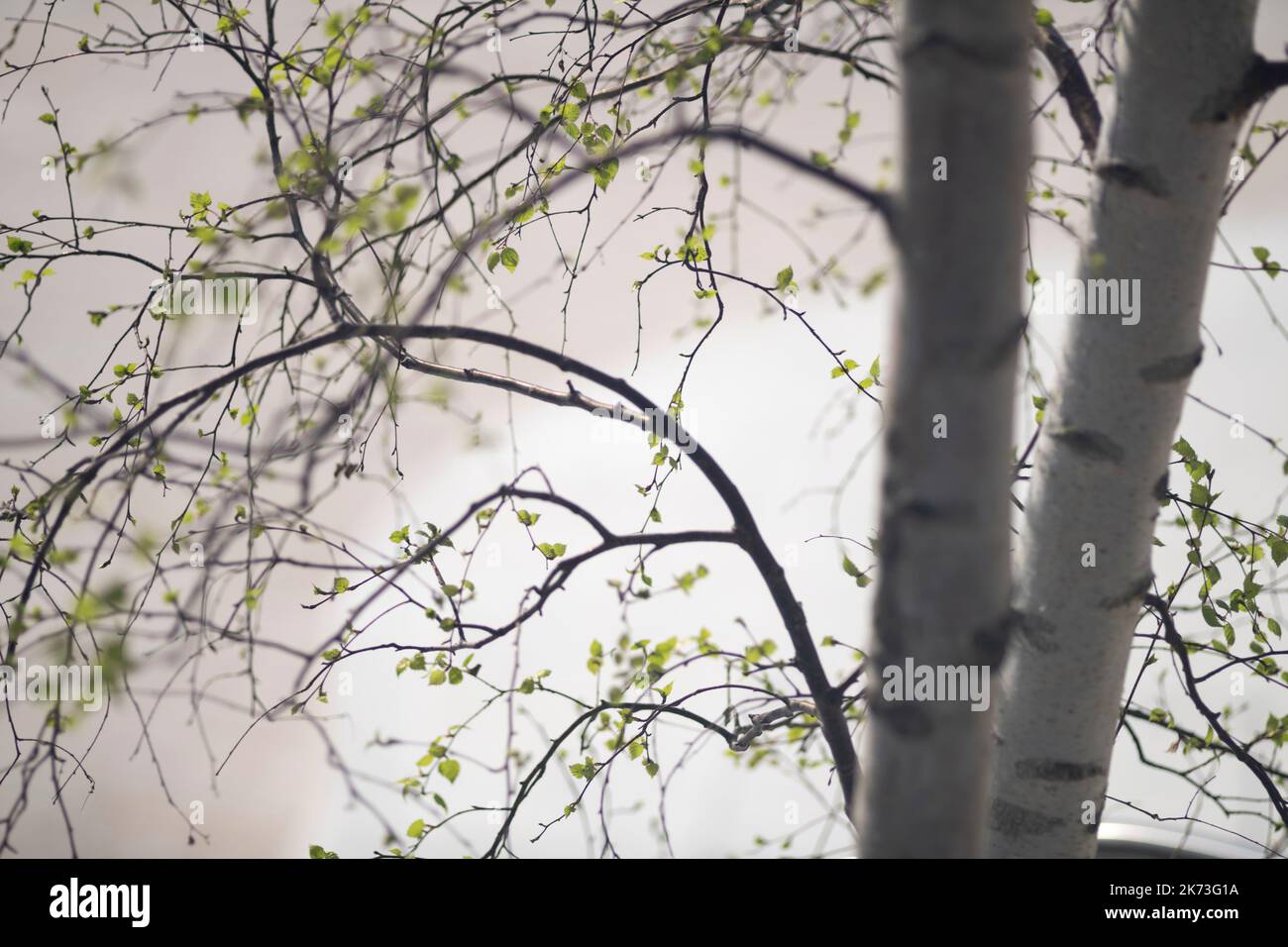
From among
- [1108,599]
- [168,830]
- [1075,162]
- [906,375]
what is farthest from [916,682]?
[168,830]

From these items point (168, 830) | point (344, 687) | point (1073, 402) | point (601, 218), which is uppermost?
point (601, 218)

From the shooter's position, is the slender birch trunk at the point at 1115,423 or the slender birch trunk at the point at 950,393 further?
the slender birch trunk at the point at 1115,423

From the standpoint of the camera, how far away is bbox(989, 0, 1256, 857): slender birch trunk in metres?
0.38

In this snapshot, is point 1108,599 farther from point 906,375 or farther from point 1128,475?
A: point 906,375

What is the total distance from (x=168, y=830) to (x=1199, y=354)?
149 centimetres

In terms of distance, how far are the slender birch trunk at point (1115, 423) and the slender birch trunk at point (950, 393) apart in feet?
0.51

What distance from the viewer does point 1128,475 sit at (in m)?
0.42

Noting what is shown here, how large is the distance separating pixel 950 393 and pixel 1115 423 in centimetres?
20

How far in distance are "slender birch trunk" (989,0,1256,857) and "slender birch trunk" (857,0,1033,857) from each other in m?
0.15

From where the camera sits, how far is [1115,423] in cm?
41

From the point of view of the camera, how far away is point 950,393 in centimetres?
26

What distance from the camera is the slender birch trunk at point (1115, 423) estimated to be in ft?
1.26

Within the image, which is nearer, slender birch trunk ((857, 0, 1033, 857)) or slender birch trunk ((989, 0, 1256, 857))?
slender birch trunk ((857, 0, 1033, 857))

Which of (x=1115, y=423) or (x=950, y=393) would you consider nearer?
(x=950, y=393)
